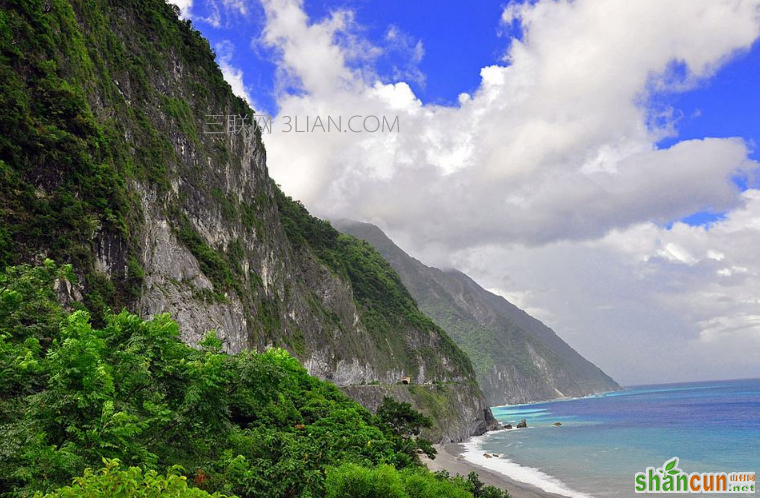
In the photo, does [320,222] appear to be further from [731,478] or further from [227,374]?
[227,374]

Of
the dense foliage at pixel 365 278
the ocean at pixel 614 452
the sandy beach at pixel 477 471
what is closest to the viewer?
the sandy beach at pixel 477 471

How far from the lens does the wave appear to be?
3666 centimetres

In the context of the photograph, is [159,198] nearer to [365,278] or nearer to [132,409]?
[132,409]

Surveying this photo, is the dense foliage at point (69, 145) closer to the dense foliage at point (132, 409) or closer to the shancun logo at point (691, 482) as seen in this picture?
the dense foliage at point (132, 409)

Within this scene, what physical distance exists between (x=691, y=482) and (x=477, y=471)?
1820 cm

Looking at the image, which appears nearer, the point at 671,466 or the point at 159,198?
the point at 159,198

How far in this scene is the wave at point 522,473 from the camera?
36.7m

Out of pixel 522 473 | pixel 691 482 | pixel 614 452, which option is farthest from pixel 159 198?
pixel 614 452

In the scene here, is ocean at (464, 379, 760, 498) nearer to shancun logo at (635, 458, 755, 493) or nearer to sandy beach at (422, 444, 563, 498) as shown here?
shancun logo at (635, 458, 755, 493)

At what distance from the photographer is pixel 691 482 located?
123ft

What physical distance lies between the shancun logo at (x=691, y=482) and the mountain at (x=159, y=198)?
108 ft

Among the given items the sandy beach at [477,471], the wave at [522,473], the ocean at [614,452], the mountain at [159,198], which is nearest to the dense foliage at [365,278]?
the mountain at [159,198]

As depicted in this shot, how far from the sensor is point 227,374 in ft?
39.9

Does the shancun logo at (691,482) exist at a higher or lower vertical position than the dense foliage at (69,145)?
lower
